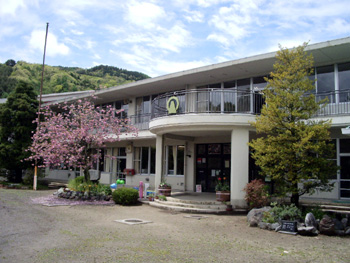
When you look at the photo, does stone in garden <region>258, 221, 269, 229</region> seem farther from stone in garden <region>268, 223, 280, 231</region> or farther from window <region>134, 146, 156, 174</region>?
window <region>134, 146, 156, 174</region>

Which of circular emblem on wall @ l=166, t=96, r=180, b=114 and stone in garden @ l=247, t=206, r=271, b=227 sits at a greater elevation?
circular emblem on wall @ l=166, t=96, r=180, b=114

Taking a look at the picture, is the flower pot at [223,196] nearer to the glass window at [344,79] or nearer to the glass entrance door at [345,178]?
the glass entrance door at [345,178]

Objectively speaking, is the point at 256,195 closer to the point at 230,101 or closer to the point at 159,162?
the point at 230,101

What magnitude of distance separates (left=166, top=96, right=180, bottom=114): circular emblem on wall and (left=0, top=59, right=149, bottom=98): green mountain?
135 ft

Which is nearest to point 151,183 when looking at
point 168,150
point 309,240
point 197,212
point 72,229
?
point 168,150

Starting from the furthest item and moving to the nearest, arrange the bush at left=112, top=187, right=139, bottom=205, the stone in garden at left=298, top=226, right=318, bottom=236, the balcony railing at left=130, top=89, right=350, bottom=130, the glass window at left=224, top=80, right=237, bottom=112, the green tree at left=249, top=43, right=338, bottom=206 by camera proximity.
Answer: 1. the bush at left=112, top=187, right=139, bottom=205
2. the glass window at left=224, top=80, right=237, bottom=112
3. the balcony railing at left=130, top=89, right=350, bottom=130
4. the green tree at left=249, top=43, right=338, bottom=206
5. the stone in garden at left=298, top=226, right=318, bottom=236

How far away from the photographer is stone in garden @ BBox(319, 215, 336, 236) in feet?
29.9

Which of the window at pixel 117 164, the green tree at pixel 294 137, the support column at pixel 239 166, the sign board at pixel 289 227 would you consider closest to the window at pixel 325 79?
the green tree at pixel 294 137

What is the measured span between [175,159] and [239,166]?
21.4 ft

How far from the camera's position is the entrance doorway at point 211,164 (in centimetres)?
1728

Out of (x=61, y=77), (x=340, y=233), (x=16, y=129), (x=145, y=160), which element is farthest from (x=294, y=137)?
(x=61, y=77)

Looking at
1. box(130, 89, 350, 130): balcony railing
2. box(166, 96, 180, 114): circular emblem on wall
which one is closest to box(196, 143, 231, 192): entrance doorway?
box(130, 89, 350, 130): balcony railing

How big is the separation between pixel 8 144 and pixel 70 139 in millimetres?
7966

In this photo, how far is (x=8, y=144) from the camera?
21312 millimetres
